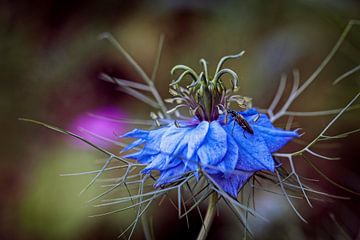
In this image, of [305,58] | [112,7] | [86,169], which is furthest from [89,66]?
[305,58]

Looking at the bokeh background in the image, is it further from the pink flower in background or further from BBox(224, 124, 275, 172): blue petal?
BBox(224, 124, 275, 172): blue petal

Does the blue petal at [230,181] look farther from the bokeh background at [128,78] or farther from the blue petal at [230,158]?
the bokeh background at [128,78]

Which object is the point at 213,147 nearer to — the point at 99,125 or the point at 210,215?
the point at 210,215

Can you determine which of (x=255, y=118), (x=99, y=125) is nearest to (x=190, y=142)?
(x=255, y=118)

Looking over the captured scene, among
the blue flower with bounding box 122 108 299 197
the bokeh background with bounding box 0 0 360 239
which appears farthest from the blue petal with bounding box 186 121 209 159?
the bokeh background with bounding box 0 0 360 239

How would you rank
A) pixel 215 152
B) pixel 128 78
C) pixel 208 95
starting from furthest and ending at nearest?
pixel 128 78 < pixel 208 95 < pixel 215 152

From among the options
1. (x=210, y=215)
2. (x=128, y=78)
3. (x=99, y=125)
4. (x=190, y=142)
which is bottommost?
(x=210, y=215)

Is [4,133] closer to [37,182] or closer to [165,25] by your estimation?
[37,182]
